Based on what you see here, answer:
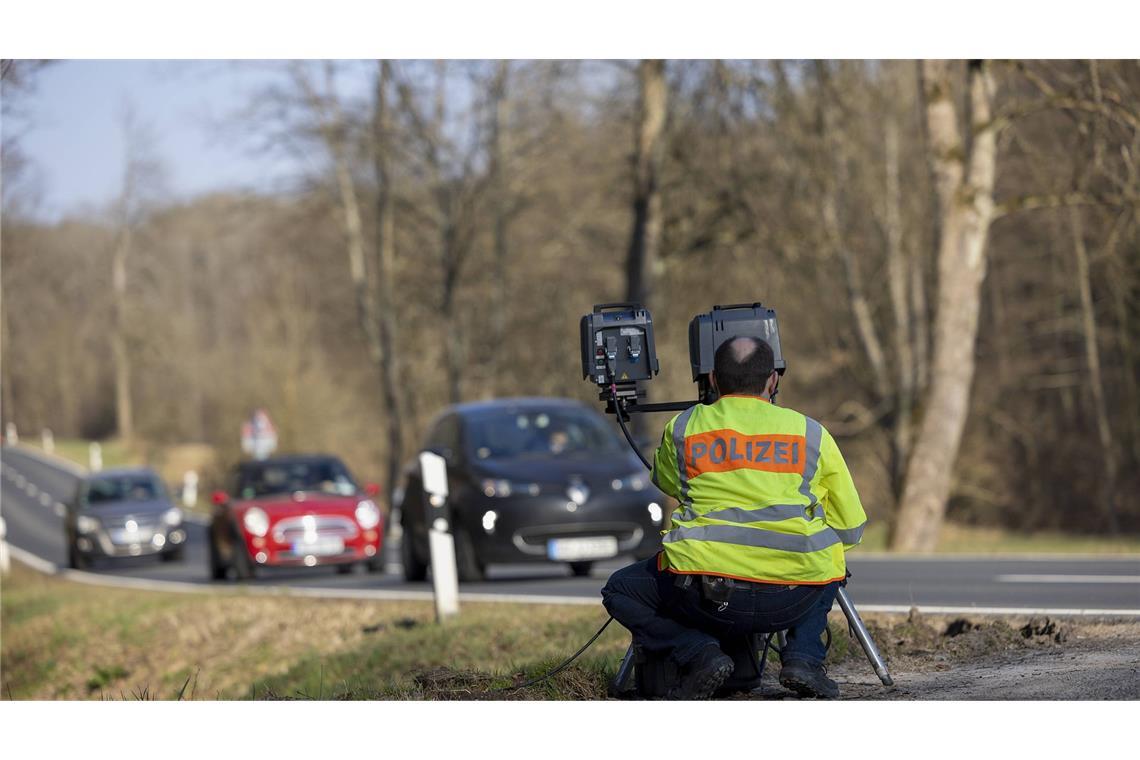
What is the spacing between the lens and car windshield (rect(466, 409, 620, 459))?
1734cm

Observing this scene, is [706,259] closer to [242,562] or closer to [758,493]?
[242,562]

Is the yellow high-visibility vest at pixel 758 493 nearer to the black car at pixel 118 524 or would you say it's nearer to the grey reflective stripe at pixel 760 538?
the grey reflective stripe at pixel 760 538

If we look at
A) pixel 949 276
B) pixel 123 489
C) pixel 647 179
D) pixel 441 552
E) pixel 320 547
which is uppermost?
pixel 647 179

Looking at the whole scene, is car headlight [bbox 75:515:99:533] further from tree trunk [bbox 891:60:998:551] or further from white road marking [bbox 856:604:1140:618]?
white road marking [bbox 856:604:1140:618]

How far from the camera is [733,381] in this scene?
7102mm

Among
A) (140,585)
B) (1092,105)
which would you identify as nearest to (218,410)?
(140,585)

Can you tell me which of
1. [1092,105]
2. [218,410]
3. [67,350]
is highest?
[1092,105]

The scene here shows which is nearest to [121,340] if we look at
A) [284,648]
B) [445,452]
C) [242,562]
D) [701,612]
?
[242,562]

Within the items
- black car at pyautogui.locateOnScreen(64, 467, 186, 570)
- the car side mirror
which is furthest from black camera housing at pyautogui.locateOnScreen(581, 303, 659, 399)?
black car at pyautogui.locateOnScreen(64, 467, 186, 570)

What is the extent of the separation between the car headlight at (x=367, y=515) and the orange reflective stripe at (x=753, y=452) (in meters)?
14.8

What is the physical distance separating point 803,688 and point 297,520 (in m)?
14.5

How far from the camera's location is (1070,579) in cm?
1531

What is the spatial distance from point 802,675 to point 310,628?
8.68 metres
